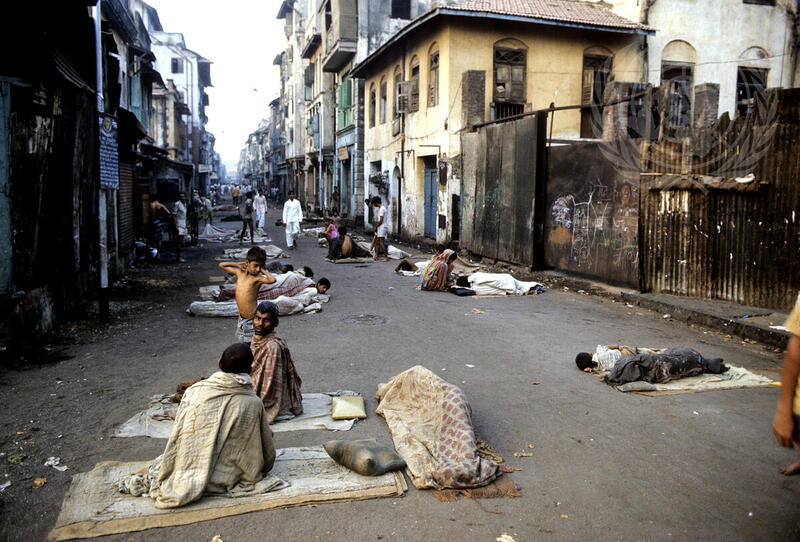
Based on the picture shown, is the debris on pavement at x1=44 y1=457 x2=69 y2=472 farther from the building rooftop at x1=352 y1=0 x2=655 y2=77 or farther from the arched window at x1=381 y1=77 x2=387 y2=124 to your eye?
the arched window at x1=381 y1=77 x2=387 y2=124

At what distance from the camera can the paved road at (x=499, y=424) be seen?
3.59m

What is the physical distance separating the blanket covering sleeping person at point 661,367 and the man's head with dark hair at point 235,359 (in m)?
3.95

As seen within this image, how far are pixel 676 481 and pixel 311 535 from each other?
8.17 feet

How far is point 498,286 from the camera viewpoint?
11961 mm

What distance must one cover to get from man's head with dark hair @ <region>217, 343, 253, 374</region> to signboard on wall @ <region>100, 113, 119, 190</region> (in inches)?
285

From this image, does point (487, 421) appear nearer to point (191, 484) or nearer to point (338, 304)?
point (191, 484)

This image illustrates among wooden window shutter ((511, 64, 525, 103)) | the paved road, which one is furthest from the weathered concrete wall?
wooden window shutter ((511, 64, 525, 103))

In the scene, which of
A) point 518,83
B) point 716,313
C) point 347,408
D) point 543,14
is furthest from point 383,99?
point 347,408

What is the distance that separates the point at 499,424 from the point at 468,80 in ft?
47.3

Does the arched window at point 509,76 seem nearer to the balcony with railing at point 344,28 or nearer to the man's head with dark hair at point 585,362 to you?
the balcony with railing at point 344,28

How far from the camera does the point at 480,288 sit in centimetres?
1196

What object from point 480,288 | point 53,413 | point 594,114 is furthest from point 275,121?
point 53,413

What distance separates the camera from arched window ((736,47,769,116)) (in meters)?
21.8

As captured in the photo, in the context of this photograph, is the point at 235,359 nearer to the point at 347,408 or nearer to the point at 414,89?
the point at 347,408
